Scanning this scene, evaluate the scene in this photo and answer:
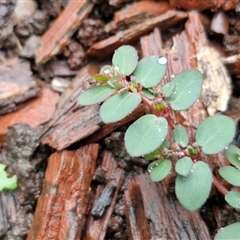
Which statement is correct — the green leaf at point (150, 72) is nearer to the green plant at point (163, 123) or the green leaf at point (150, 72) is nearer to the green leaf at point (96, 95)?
the green plant at point (163, 123)

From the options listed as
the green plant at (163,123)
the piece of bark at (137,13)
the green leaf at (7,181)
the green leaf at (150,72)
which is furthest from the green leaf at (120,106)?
the piece of bark at (137,13)

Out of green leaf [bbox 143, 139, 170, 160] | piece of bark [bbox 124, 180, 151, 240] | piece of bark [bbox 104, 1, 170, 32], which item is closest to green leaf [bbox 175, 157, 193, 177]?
green leaf [bbox 143, 139, 170, 160]

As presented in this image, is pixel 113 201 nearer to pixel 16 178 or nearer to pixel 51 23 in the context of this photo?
pixel 16 178

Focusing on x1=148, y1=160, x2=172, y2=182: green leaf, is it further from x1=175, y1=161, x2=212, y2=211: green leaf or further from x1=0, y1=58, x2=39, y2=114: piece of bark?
x1=0, y1=58, x2=39, y2=114: piece of bark

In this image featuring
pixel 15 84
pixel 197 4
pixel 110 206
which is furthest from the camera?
pixel 15 84

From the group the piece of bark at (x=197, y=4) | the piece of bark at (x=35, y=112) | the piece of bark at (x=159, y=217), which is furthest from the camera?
the piece of bark at (x=35, y=112)

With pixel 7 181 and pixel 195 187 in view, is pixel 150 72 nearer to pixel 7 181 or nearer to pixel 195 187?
pixel 195 187

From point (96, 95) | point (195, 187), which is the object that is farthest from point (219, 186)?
point (96, 95)
